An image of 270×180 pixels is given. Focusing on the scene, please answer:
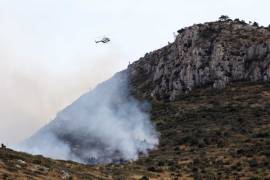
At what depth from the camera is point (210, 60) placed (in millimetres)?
155375

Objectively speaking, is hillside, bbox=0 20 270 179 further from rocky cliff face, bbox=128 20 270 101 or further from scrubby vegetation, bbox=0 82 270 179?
scrubby vegetation, bbox=0 82 270 179

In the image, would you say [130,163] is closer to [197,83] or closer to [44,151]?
[44,151]

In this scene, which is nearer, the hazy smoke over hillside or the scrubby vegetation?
the scrubby vegetation

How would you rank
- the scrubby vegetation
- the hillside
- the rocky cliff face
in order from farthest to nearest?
the rocky cliff face → the hillside → the scrubby vegetation

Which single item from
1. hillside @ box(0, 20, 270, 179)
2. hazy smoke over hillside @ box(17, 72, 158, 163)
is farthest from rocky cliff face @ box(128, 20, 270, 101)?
hazy smoke over hillside @ box(17, 72, 158, 163)

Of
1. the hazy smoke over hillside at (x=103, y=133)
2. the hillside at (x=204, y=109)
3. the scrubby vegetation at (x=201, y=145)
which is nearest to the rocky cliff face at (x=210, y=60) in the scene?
the hillside at (x=204, y=109)

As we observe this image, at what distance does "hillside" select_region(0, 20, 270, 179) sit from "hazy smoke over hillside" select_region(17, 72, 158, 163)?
3867 millimetres

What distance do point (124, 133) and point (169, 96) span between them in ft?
62.0

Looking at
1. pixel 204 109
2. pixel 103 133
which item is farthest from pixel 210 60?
pixel 103 133

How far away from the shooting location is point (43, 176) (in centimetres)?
6378

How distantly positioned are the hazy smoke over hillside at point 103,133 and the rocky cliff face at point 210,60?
8.97 metres

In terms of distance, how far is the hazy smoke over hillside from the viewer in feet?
425

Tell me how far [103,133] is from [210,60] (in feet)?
107

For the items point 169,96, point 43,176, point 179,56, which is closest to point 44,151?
point 169,96
